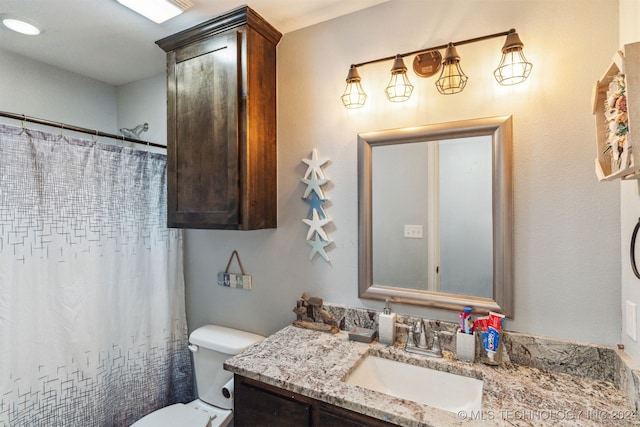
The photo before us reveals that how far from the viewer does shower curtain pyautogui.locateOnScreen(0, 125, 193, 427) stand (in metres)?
1.46

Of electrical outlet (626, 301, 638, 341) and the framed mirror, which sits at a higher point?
the framed mirror

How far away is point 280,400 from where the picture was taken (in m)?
→ 1.17

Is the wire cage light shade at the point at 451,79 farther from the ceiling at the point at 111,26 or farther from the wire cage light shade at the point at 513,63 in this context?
the ceiling at the point at 111,26

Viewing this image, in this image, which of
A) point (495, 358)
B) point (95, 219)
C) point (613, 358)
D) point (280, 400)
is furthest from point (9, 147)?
point (613, 358)

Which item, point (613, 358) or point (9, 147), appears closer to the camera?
point (613, 358)

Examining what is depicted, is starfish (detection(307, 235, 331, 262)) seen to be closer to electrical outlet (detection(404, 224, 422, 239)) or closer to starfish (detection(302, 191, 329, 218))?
starfish (detection(302, 191, 329, 218))

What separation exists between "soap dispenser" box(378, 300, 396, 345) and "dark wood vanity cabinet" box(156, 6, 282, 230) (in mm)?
747

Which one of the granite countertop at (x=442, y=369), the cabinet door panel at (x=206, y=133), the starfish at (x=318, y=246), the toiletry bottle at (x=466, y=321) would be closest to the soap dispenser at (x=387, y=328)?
the granite countertop at (x=442, y=369)

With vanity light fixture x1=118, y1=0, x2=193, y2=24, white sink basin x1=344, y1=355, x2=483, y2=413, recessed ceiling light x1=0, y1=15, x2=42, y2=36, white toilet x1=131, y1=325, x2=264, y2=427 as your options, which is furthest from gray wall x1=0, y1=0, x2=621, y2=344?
vanity light fixture x1=118, y1=0, x2=193, y2=24

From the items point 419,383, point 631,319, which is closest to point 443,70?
point 631,319

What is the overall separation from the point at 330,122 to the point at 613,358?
1.46 meters

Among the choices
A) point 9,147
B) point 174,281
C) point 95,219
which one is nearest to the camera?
point 9,147

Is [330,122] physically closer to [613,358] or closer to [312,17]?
[312,17]

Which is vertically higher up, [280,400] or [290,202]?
[290,202]
